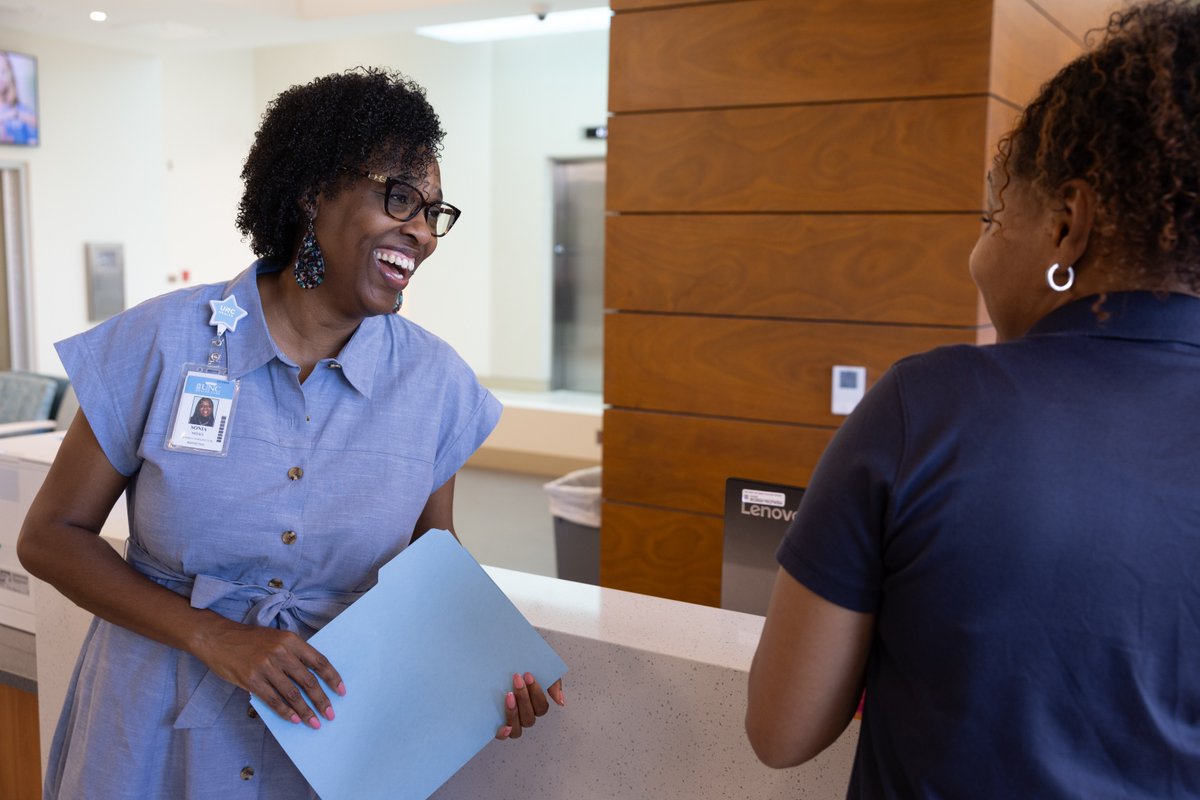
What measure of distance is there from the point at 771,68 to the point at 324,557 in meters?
2.65

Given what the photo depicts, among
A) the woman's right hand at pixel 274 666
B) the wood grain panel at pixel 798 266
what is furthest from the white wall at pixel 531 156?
the woman's right hand at pixel 274 666

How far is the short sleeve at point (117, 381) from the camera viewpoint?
1.29 meters

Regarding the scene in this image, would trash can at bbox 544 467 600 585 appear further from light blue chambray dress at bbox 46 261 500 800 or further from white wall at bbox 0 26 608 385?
white wall at bbox 0 26 608 385

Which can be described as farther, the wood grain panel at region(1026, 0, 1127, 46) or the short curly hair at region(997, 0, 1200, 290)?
the wood grain panel at region(1026, 0, 1127, 46)

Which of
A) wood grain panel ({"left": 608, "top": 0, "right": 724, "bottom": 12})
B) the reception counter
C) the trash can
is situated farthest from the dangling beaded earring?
the trash can

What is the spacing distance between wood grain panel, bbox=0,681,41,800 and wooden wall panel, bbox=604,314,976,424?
2166 millimetres

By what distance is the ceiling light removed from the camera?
23.3 ft

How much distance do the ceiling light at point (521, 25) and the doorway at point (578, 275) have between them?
56.8 inches

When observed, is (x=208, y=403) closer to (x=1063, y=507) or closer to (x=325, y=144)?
(x=325, y=144)

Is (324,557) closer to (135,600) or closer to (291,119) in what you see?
(135,600)

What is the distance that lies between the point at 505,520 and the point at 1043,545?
6.20m

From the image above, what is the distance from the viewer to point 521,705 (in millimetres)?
1345

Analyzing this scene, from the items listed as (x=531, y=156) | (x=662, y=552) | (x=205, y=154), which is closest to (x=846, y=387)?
(x=662, y=552)

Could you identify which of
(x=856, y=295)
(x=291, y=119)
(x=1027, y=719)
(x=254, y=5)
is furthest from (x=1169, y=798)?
(x=254, y=5)
